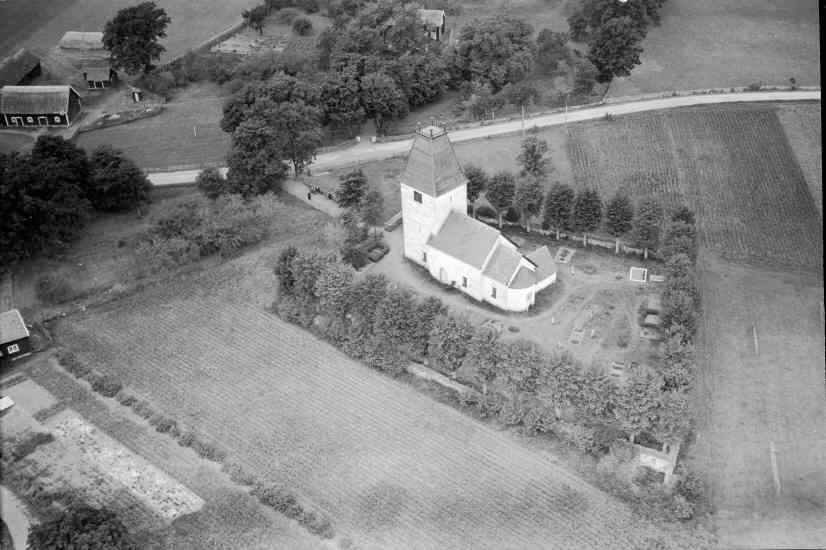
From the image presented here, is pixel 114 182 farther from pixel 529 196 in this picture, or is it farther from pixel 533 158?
A: pixel 533 158

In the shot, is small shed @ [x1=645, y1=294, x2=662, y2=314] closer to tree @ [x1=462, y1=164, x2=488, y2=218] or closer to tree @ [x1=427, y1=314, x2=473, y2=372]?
tree @ [x1=427, y1=314, x2=473, y2=372]

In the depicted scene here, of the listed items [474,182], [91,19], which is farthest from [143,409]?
[91,19]

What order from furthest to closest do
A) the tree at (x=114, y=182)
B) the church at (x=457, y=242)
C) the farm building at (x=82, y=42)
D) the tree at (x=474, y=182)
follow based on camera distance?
the farm building at (x=82, y=42) < the tree at (x=114, y=182) < the tree at (x=474, y=182) < the church at (x=457, y=242)

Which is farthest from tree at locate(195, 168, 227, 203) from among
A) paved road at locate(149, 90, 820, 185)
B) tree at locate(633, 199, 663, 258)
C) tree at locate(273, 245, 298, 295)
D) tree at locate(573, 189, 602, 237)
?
tree at locate(633, 199, 663, 258)

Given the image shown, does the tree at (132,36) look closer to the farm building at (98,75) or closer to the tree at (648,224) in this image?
the farm building at (98,75)

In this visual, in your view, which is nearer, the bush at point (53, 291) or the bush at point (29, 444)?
the bush at point (29, 444)

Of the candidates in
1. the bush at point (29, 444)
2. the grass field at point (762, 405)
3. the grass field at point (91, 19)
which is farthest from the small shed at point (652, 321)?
the grass field at point (91, 19)

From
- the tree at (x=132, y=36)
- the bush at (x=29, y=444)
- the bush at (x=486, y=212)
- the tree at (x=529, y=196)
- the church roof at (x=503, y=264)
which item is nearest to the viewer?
the bush at (x=29, y=444)
